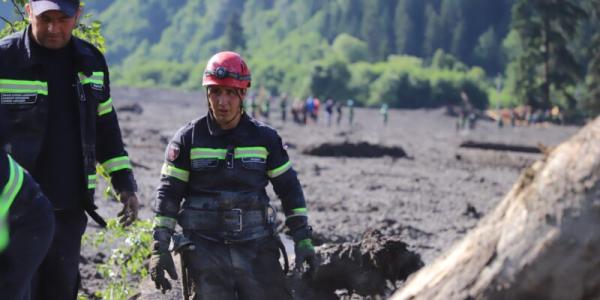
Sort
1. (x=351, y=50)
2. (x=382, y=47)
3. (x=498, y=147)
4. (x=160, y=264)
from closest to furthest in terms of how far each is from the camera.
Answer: (x=160, y=264) → (x=498, y=147) → (x=351, y=50) → (x=382, y=47)

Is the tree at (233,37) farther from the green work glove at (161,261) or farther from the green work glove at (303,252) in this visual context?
the green work glove at (161,261)

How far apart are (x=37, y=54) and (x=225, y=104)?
42.5 inches

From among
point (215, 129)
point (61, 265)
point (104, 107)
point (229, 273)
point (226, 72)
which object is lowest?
point (229, 273)

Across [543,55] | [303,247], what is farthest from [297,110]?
[303,247]

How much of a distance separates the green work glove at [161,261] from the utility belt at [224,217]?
0.55 feet

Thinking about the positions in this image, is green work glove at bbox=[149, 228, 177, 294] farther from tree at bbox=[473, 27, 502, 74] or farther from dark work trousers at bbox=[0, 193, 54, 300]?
tree at bbox=[473, 27, 502, 74]

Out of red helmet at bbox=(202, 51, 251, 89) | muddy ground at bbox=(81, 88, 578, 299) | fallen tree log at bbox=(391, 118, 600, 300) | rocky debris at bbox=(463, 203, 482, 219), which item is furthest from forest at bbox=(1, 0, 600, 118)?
fallen tree log at bbox=(391, 118, 600, 300)

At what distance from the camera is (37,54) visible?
488cm

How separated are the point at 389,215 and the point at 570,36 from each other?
40253mm

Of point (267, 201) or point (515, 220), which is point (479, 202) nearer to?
point (267, 201)

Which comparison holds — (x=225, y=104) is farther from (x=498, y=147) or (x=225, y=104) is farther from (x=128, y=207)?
(x=498, y=147)

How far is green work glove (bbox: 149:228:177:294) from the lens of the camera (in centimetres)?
536

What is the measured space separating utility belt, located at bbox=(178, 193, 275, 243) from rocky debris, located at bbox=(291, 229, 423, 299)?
129 cm

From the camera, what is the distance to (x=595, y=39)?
49531 millimetres
